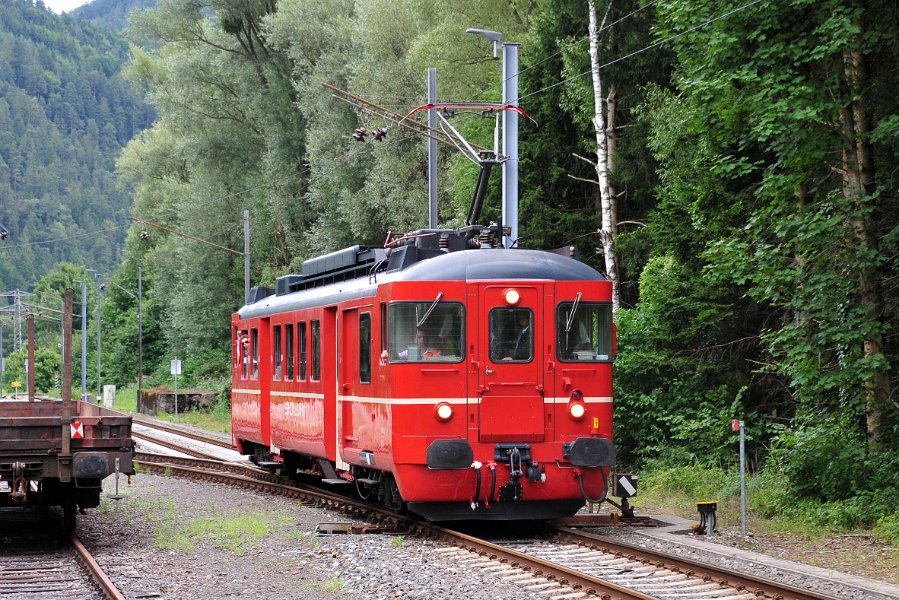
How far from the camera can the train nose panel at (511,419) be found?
1316cm

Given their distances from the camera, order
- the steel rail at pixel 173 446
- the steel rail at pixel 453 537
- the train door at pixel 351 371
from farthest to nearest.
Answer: the steel rail at pixel 173 446
the train door at pixel 351 371
the steel rail at pixel 453 537

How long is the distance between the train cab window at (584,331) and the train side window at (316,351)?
4076mm

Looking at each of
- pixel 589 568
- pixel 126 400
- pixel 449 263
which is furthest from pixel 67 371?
pixel 126 400

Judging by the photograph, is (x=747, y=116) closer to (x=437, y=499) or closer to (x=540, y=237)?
(x=437, y=499)

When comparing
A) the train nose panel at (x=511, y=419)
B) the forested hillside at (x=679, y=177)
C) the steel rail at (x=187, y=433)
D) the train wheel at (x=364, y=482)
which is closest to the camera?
the train nose panel at (x=511, y=419)

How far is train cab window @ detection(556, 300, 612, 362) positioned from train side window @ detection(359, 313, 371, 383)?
213 cm

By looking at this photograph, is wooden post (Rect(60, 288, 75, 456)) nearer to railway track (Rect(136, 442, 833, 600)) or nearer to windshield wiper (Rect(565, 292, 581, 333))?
railway track (Rect(136, 442, 833, 600))

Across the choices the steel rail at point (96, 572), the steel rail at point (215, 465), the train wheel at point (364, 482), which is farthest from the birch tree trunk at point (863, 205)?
the steel rail at point (215, 465)

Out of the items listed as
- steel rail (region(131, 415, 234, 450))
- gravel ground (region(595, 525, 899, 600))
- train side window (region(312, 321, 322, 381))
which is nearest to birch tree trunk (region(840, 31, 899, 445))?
gravel ground (region(595, 525, 899, 600))

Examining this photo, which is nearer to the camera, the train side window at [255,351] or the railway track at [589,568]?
the railway track at [589,568]

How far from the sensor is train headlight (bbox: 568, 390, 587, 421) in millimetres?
13406

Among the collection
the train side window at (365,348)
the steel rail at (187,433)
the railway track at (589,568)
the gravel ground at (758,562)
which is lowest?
the gravel ground at (758,562)

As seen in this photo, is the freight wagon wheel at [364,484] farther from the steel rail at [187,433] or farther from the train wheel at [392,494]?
the steel rail at [187,433]

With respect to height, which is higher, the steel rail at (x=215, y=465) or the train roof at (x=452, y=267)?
the train roof at (x=452, y=267)
